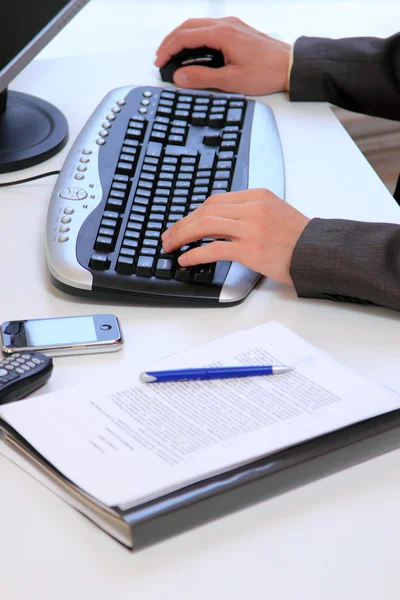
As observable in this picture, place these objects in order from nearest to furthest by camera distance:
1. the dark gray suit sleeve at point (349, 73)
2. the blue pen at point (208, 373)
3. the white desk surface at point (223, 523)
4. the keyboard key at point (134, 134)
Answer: the white desk surface at point (223, 523) → the blue pen at point (208, 373) → the keyboard key at point (134, 134) → the dark gray suit sleeve at point (349, 73)

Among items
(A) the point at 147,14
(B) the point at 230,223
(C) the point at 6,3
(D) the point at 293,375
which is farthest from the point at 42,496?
(A) the point at 147,14

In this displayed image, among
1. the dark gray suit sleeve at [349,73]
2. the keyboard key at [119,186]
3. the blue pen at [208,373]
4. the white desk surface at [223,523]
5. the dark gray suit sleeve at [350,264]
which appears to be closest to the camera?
the white desk surface at [223,523]

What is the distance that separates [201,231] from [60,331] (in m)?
0.18

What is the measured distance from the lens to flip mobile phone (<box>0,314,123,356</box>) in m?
0.70

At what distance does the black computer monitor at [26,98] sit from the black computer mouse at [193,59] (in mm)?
180

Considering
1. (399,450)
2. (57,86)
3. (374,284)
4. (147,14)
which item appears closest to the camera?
(399,450)

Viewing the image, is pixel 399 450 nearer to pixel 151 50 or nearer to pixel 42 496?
pixel 42 496

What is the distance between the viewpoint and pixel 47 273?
821 millimetres

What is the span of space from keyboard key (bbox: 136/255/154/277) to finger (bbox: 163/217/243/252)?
0.09 feet

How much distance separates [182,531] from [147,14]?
133 cm

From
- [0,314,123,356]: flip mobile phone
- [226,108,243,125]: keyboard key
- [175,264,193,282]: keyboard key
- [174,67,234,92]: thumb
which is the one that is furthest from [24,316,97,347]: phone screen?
[174,67,234,92]: thumb

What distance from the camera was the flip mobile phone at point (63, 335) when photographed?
2.29 feet

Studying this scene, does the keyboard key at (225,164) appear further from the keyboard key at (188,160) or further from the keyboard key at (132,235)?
the keyboard key at (132,235)

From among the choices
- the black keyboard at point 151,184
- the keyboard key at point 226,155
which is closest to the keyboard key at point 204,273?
the black keyboard at point 151,184
